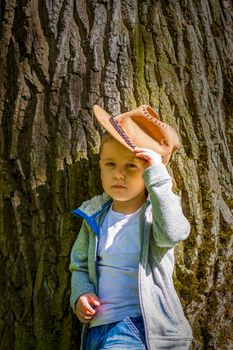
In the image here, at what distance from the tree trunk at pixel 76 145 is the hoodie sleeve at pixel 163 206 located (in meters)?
0.53

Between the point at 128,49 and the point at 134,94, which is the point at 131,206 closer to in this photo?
the point at 134,94

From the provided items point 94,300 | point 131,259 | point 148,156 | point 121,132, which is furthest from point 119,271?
point 121,132

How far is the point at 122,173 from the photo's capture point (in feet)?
8.72

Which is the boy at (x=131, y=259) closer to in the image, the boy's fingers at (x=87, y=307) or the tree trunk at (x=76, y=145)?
the boy's fingers at (x=87, y=307)

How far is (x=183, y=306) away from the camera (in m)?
2.93

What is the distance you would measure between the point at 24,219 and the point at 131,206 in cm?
68

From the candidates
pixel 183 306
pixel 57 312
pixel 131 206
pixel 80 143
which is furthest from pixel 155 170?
pixel 57 312

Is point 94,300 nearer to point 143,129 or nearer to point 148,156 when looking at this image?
point 148,156

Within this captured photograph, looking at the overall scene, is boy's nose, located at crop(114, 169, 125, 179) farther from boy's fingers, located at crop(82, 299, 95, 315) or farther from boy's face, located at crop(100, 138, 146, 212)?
boy's fingers, located at crop(82, 299, 95, 315)

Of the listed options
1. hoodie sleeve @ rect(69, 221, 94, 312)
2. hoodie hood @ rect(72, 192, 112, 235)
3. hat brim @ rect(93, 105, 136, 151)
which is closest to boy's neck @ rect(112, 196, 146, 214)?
hoodie hood @ rect(72, 192, 112, 235)

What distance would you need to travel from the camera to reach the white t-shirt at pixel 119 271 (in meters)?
2.62

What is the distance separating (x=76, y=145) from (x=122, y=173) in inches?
19.5

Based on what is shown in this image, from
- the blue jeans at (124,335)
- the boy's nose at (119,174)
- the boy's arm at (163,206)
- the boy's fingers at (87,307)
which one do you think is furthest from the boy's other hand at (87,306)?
the boy's nose at (119,174)

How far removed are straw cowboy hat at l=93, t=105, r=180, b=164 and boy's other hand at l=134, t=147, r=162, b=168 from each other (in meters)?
0.11
